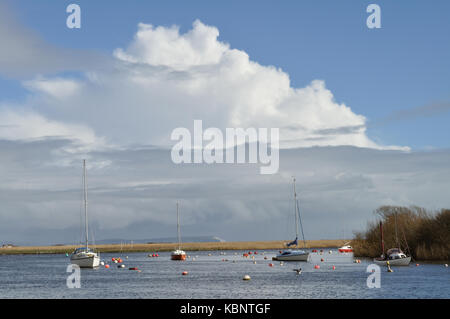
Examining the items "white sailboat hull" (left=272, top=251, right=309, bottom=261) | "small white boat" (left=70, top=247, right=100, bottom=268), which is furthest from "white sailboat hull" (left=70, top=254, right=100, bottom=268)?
"white sailboat hull" (left=272, top=251, right=309, bottom=261)

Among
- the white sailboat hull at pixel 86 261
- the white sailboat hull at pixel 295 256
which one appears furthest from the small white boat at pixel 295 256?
the white sailboat hull at pixel 86 261

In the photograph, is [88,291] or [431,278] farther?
[431,278]

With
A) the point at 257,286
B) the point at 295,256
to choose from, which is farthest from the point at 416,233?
the point at 257,286

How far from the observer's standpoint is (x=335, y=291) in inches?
2576

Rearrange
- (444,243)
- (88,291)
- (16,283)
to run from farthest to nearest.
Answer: (444,243) < (16,283) < (88,291)

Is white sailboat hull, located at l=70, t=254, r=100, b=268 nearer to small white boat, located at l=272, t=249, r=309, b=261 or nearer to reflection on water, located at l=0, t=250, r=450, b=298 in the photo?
reflection on water, located at l=0, t=250, r=450, b=298

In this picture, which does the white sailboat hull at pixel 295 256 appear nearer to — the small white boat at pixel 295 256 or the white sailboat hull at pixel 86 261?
the small white boat at pixel 295 256

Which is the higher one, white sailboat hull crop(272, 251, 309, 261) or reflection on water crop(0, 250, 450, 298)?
reflection on water crop(0, 250, 450, 298)

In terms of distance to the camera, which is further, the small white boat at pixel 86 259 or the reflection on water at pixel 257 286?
the small white boat at pixel 86 259
